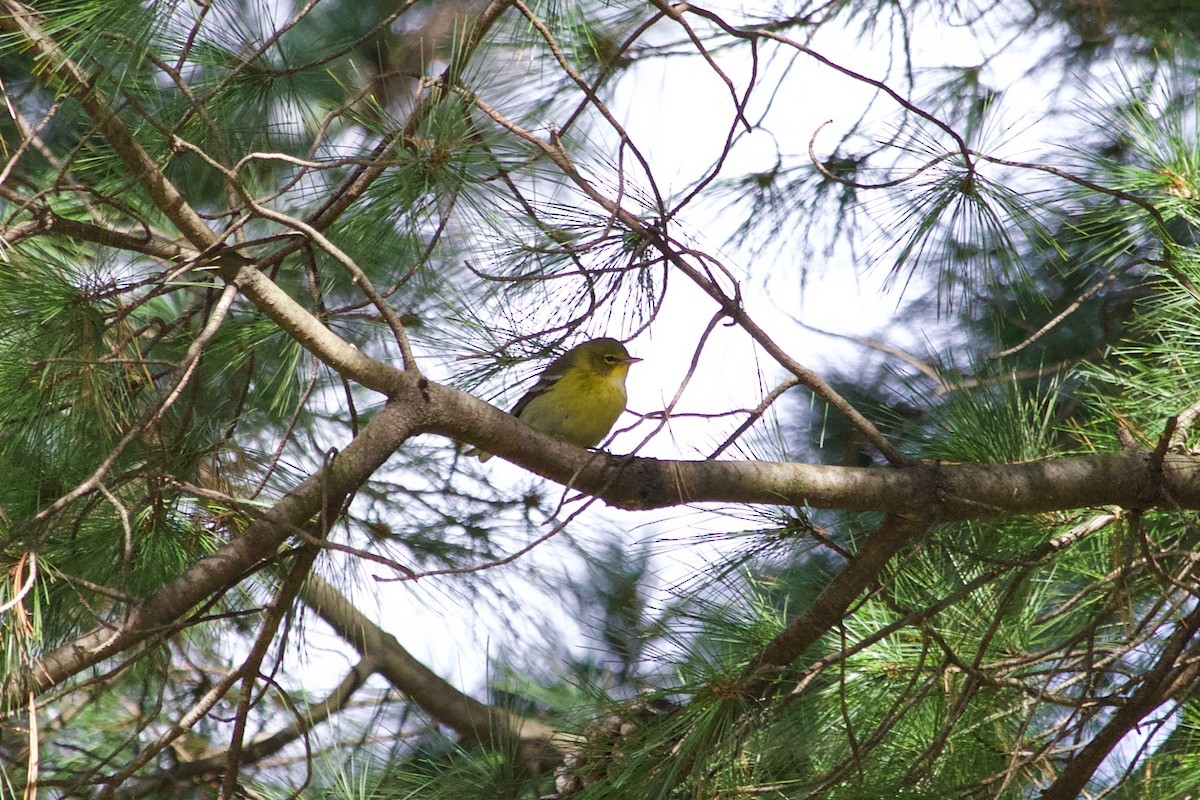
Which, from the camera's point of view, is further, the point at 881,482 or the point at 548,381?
the point at 548,381

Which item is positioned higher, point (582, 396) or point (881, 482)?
point (582, 396)

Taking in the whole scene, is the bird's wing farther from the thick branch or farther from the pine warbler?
the thick branch

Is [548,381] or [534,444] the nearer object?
[534,444]

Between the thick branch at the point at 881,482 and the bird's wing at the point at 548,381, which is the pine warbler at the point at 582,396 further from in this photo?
the thick branch at the point at 881,482

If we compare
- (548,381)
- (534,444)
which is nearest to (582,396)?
(548,381)

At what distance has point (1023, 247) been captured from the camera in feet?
14.1

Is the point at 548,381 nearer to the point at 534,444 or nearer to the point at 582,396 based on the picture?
the point at 582,396

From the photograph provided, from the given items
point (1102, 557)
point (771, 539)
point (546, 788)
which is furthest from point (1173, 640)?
point (546, 788)

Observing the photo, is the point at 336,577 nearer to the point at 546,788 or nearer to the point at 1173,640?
the point at 546,788

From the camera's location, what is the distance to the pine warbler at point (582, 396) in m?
3.69

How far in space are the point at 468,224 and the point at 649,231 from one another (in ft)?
1.27

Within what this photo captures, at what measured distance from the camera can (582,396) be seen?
3688mm

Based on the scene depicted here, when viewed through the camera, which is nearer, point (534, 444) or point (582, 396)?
point (534, 444)

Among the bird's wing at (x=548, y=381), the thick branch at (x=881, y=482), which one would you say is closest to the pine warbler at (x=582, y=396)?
the bird's wing at (x=548, y=381)
